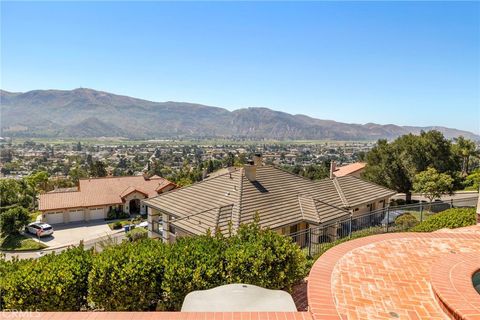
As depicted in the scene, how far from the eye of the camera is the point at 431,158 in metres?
36.7

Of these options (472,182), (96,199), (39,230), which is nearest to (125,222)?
(96,199)

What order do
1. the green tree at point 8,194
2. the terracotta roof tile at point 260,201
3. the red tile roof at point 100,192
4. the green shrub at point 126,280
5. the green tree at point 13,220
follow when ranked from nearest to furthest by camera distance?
1. the green shrub at point 126,280
2. the terracotta roof tile at point 260,201
3. the green tree at point 13,220
4. the red tile roof at point 100,192
5. the green tree at point 8,194

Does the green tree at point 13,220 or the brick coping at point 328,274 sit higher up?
the brick coping at point 328,274

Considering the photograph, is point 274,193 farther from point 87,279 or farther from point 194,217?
point 87,279

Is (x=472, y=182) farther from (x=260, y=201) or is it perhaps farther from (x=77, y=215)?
(x=77, y=215)

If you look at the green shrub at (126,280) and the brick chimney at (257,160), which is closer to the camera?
the green shrub at (126,280)

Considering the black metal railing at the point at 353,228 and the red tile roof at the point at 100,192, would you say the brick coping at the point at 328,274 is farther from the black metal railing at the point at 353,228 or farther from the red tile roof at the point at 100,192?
the red tile roof at the point at 100,192

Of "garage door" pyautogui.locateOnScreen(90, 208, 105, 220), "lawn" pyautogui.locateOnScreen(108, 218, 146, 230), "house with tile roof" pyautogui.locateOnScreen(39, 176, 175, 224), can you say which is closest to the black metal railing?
"lawn" pyautogui.locateOnScreen(108, 218, 146, 230)

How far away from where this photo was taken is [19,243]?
30109 mm

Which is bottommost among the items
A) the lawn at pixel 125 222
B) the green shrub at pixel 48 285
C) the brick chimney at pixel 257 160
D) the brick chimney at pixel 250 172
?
the lawn at pixel 125 222

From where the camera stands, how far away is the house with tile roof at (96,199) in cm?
3712

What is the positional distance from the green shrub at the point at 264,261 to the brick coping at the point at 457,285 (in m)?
3.31

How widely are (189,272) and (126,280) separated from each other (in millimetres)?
1451

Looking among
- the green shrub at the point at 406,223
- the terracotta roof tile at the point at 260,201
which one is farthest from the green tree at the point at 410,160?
the green shrub at the point at 406,223
